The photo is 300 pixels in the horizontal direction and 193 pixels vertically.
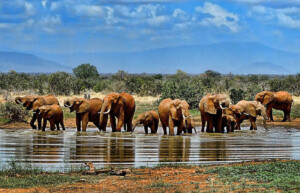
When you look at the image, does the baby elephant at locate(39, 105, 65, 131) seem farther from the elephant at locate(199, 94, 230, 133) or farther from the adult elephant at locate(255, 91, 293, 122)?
the adult elephant at locate(255, 91, 293, 122)

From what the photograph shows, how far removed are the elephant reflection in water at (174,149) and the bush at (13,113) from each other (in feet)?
34.8

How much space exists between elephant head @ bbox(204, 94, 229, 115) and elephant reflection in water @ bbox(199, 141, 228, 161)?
4026 millimetres

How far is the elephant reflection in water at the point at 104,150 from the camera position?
59.5 feet

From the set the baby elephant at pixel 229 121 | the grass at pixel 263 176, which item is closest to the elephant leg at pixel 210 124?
the baby elephant at pixel 229 121

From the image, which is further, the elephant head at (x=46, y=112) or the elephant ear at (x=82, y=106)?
the elephant ear at (x=82, y=106)

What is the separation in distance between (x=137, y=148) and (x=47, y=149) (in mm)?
3186

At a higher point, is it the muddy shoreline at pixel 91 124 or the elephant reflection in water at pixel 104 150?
the muddy shoreline at pixel 91 124

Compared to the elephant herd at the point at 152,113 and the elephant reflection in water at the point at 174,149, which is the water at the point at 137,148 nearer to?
the elephant reflection in water at the point at 174,149

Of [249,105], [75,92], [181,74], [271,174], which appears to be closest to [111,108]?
[249,105]

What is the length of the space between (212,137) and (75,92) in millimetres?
32123

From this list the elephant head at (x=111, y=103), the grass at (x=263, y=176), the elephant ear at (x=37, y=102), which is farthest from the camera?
the elephant ear at (x=37, y=102)

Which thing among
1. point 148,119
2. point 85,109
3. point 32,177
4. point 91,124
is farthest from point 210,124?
point 32,177

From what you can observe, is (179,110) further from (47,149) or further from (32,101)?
(32,101)

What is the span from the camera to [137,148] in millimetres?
21375
